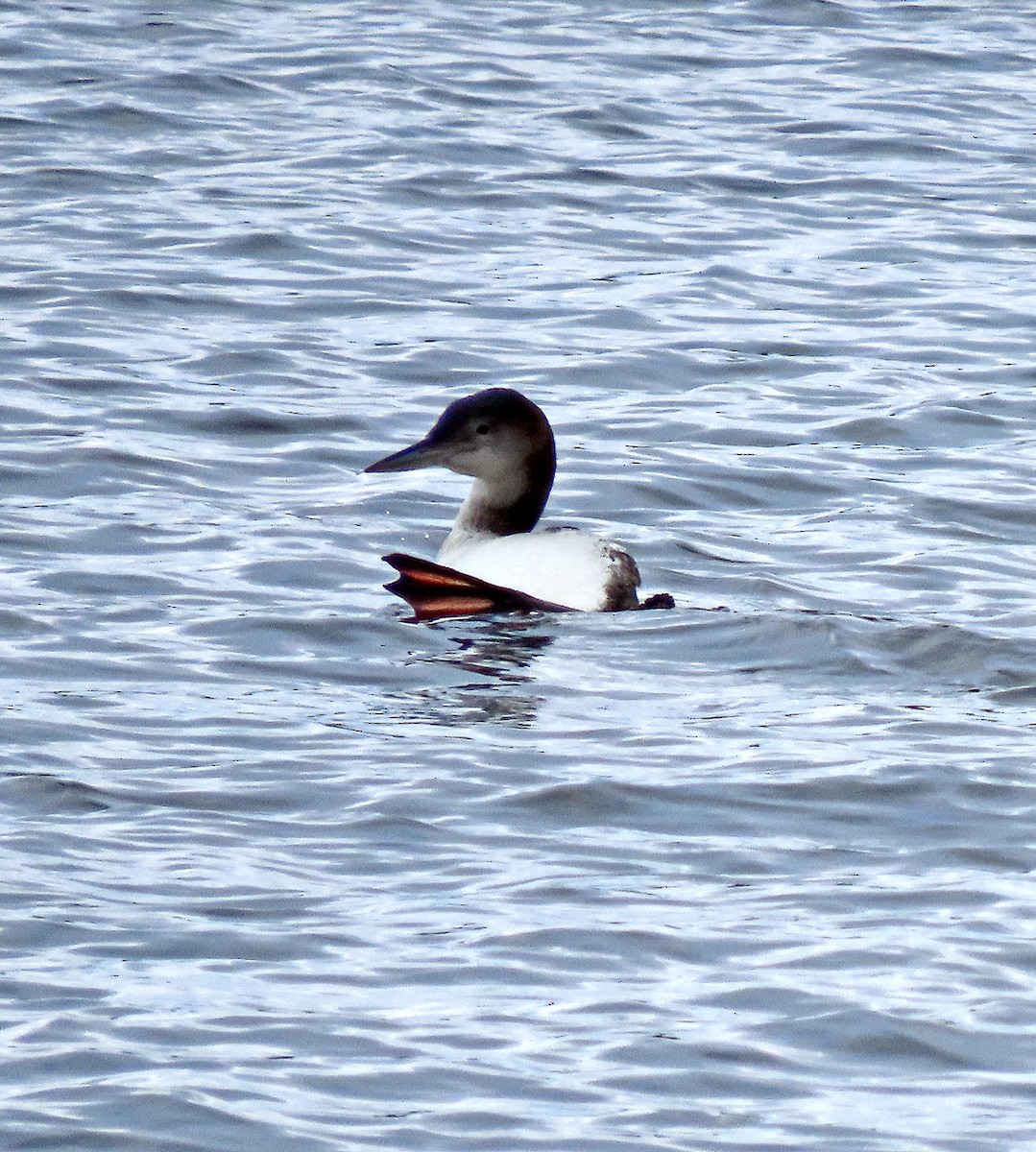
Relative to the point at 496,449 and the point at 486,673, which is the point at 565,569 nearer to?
the point at 486,673

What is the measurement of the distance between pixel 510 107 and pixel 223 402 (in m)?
6.62

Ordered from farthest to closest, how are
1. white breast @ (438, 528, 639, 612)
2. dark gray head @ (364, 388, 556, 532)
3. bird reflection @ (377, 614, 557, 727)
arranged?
dark gray head @ (364, 388, 556, 532), white breast @ (438, 528, 639, 612), bird reflection @ (377, 614, 557, 727)

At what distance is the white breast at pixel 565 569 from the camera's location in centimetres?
816

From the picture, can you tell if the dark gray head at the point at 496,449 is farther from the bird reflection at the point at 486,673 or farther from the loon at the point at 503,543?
the bird reflection at the point at 486,673

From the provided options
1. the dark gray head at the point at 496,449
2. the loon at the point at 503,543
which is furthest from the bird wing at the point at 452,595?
the dark gray head at the point at 496,449

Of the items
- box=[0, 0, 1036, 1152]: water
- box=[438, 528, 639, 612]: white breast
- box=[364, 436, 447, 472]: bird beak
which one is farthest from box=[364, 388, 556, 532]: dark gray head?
box=[438, 528, 639, 612]: white breast

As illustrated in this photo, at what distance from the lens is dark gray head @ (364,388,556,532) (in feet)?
30.1

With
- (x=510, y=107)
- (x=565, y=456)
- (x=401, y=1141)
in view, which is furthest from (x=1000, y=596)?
(x=510, y=107)

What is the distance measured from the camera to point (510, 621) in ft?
26.9

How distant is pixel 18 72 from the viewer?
16719mm

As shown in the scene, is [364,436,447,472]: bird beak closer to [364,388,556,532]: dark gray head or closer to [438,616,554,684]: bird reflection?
[364,388,556,532]: dark gray head

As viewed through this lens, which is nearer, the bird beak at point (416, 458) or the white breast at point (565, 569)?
the white breast at point (565, 569)

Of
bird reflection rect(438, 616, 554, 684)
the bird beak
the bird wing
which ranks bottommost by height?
bird reflection rect(438, 616, 554, 684)

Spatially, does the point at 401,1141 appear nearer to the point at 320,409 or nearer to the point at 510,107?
the point at 320,409
